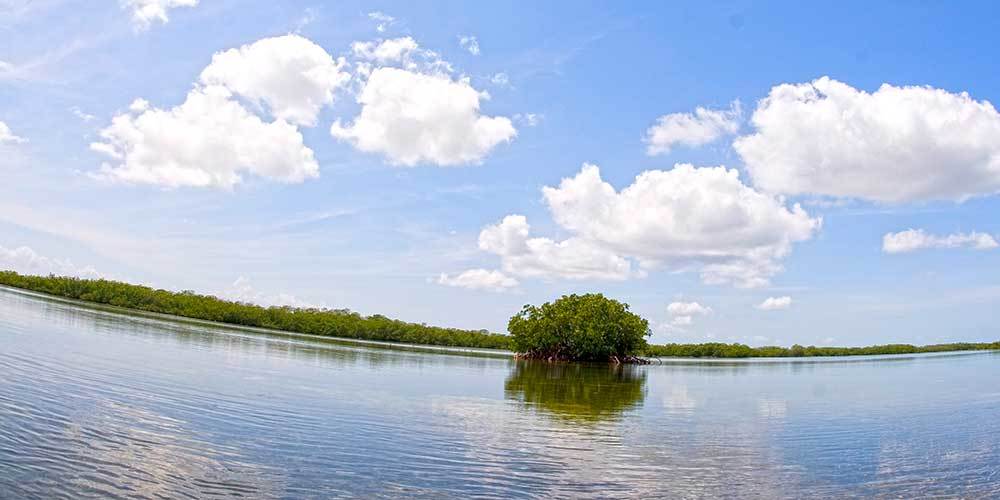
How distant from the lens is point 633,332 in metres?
71.1

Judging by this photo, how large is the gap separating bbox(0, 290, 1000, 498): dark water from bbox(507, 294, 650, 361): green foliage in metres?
41.9

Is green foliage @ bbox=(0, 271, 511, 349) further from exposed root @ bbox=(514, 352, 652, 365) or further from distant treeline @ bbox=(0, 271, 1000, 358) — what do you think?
exposed root @ bbox=(514, 352, 652, 365)

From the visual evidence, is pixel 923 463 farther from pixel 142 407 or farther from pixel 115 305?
pixel 115 305

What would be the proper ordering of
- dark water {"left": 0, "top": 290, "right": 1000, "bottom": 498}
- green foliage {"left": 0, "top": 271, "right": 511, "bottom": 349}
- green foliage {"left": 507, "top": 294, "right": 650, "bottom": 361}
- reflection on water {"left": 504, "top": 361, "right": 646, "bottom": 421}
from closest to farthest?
1. dark water {"left": 0, "top": 290, "right": 1000, "bottom": 498}
2. reflection on water {"left": 504, "top": 361, "right": 646, "bottom": 421}
3. green foliage {"left": 507, "top": 294, "right": 650, "bottom": 361}
4. green foliage {"left": 0, "top": 271, "right": 511, "bottom": 349}

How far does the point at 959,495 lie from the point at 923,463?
10.1 feet

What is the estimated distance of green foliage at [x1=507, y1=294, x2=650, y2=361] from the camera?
67.9 meters

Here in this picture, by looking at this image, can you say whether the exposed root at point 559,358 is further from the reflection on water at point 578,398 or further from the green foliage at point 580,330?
the reflection on water at point 578,398

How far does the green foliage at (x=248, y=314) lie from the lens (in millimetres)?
100562

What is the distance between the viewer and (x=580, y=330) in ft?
220

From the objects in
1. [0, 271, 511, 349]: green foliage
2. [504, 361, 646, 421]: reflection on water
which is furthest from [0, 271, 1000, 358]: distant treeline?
[504, 361, 646, 421]: reflection on water

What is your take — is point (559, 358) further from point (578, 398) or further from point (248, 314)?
point (248, 314)

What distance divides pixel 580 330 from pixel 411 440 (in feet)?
179

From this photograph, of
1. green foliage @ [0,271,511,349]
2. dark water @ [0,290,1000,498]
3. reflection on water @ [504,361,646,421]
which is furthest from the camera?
green foliage @ [0,271,511,349]

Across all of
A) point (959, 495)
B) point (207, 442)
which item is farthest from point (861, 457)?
point (207, 442)
